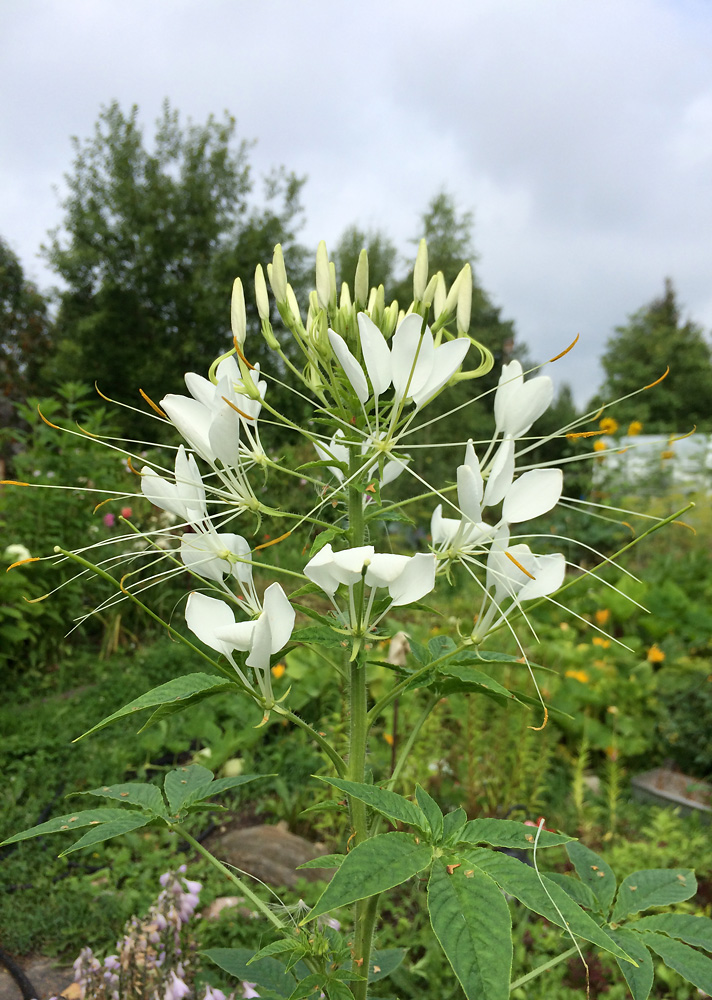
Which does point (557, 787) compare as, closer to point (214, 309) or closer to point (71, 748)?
point (71, 748)

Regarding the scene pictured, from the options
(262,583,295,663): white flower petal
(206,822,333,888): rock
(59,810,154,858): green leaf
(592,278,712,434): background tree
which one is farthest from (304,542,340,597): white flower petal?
(592,278,712,434): background tree

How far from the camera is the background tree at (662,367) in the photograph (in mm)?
24312

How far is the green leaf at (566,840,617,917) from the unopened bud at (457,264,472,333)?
848 millimetres

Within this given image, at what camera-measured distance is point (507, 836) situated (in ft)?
2.33

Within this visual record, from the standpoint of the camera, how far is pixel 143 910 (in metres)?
2.10

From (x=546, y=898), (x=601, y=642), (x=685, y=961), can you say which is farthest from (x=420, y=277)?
(x=601, y=642)

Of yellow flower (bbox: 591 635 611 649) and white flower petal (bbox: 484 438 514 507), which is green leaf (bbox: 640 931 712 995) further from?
yellow flower (bbox: 591 635 611 649)

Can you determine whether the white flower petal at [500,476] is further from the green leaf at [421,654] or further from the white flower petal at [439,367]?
the green leaf at [421,654]

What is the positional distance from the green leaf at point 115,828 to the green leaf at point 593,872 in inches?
26.1

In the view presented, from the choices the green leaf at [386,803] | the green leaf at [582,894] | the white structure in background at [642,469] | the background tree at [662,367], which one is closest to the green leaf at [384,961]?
the green leaf at [582,894]

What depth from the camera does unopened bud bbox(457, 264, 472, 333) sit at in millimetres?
991

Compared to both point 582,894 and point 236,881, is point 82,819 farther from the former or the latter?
point 582,894

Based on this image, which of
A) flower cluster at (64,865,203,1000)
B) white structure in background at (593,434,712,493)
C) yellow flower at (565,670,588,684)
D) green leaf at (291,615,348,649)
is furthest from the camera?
white structure in background at (593,434,712,493)

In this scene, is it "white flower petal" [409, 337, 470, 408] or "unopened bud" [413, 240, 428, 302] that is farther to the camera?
"unopened bud" [413, 240, 428, 302]
